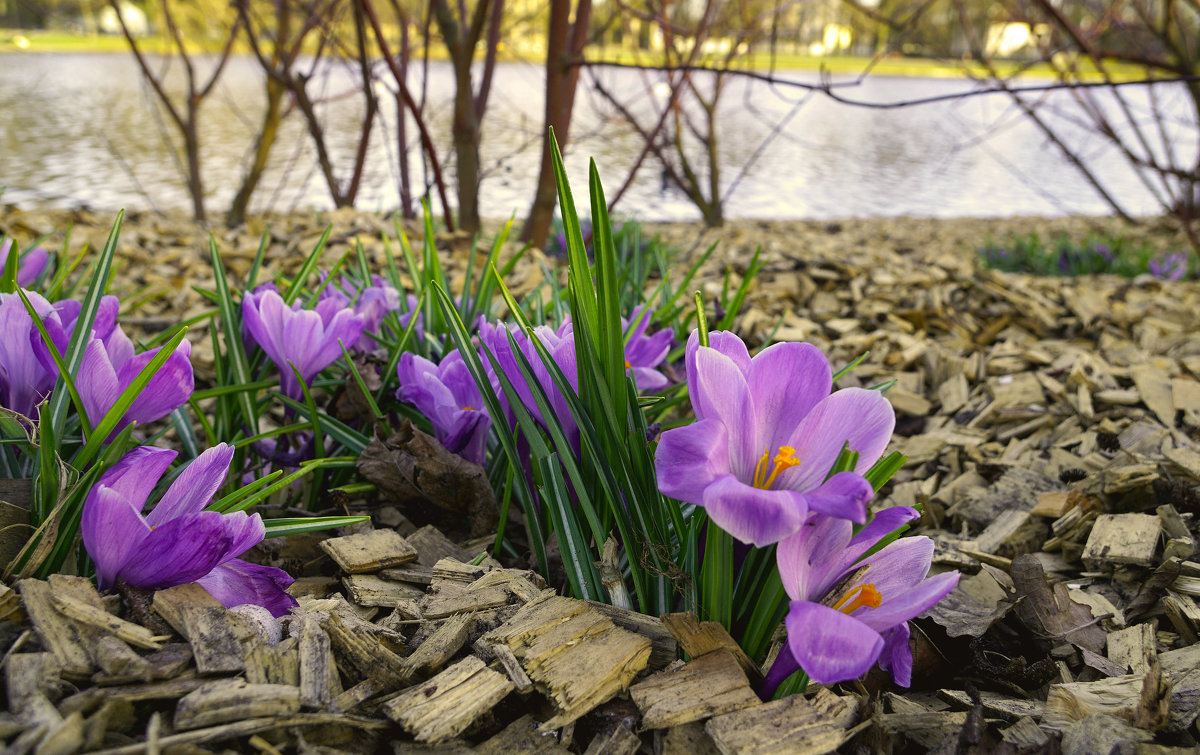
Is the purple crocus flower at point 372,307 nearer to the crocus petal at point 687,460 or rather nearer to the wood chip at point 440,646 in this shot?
the wood chip at point 440,646

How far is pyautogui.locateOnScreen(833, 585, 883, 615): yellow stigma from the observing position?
713mm

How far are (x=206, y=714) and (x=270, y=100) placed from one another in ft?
12.8

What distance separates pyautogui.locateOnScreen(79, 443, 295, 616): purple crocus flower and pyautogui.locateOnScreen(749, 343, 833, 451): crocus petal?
0.49 m

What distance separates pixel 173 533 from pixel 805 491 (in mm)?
575

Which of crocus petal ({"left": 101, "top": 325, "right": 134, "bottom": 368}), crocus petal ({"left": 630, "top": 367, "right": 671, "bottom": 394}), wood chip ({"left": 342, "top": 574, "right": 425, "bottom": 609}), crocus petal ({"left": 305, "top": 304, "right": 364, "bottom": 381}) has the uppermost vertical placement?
crocus petal ({"left": 101, "top": 325, "right": 134, "bottom": 368})

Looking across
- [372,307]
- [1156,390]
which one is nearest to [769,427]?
[372,307]

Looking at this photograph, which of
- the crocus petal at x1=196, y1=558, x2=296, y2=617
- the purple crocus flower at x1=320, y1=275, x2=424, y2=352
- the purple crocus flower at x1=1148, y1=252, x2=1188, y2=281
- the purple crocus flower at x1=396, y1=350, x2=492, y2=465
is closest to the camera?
the crocus petal at x1=196, y1=558, x2=296, y2=617

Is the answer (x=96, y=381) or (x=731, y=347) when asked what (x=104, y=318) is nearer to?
(x=96, y=381)

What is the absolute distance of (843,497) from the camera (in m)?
0.62

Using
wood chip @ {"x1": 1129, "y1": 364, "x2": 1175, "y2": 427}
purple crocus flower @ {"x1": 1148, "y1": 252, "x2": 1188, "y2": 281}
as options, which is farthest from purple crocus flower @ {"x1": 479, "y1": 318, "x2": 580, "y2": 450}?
purple crocus flower @ {"x1": 1148, "y1": 252, "x2": 1188, "y2": 281}

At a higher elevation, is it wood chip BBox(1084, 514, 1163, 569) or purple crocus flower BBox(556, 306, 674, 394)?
purple crocus flower BBox(556, 306, 674, 394)

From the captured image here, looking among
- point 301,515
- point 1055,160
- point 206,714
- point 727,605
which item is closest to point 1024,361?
point 727,605

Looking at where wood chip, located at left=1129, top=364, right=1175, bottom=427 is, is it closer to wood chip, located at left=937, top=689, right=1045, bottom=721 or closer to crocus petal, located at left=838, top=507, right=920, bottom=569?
wood chip, located at left=937, top=689, right=1045, bottom=721

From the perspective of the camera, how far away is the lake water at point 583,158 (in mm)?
5721
